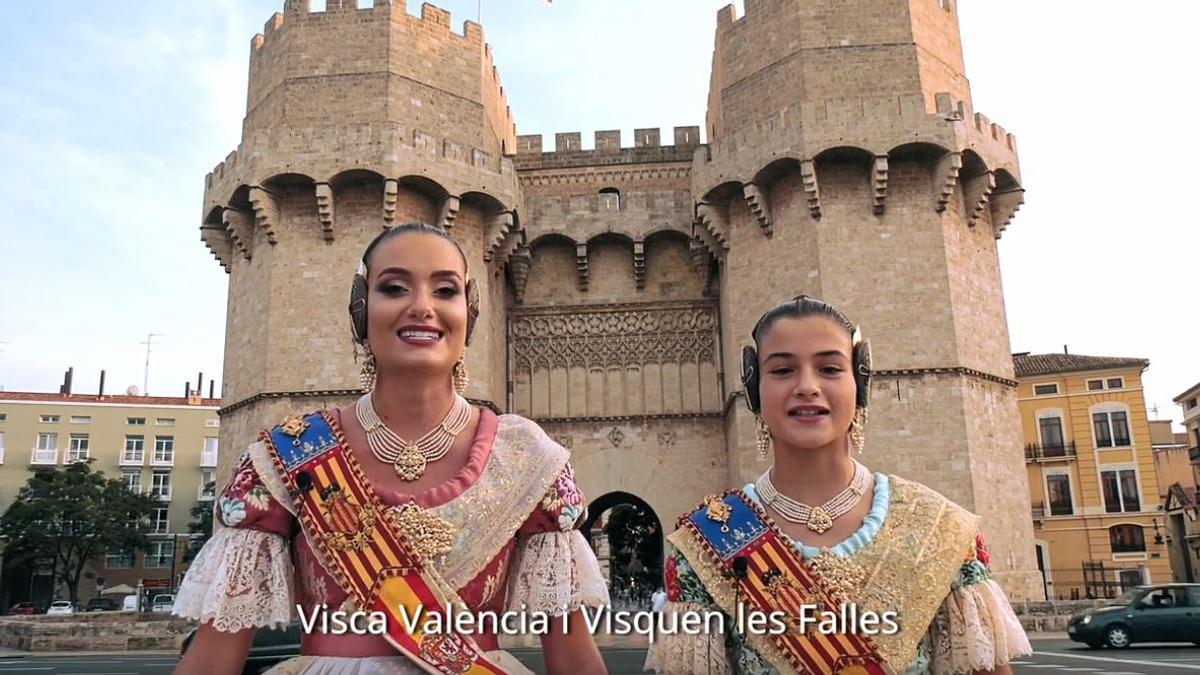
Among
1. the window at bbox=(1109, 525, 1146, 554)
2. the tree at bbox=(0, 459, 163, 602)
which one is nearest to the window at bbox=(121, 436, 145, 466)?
the tree at bbox=(0, 459, 163, 602)

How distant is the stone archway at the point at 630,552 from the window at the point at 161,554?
19.5 m

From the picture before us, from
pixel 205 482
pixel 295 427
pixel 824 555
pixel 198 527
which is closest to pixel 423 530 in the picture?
pixel 295 427

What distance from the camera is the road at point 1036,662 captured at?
33.9ft

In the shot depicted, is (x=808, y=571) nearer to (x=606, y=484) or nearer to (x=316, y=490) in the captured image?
(x=316, y=490)

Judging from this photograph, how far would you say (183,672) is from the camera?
7.41 ft

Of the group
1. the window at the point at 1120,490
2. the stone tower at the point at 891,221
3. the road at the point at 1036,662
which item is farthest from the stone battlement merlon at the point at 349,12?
the window at the point at 1120,490

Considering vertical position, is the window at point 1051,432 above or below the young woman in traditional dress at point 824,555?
above

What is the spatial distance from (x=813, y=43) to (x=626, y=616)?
15.8 metres

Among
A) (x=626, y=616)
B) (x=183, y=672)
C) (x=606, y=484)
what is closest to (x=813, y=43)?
(x=606, y=484)

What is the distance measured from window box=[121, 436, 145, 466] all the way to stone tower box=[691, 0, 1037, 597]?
29.9 meters

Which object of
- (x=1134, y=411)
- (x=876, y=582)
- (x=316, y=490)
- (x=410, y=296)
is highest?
(x=1134, y=411)

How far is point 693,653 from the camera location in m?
2.69

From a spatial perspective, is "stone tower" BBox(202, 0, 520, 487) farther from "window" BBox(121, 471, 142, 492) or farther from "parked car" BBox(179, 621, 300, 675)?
"window" BBox(121, 471, 142, 492)

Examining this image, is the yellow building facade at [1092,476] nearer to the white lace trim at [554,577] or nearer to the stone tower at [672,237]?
the stone tower at [672,237]
